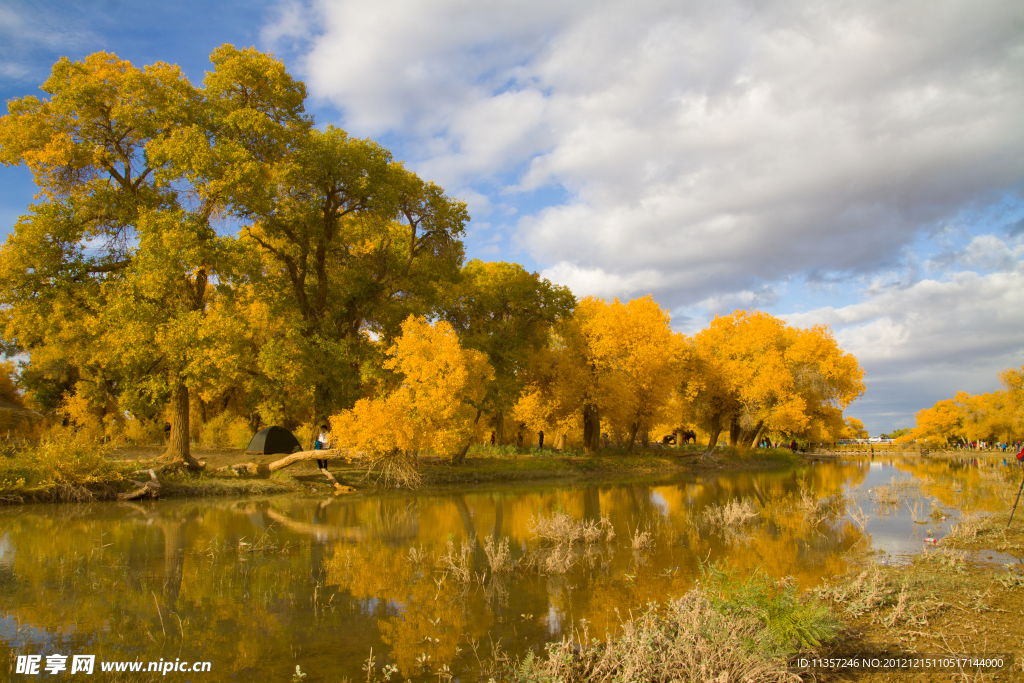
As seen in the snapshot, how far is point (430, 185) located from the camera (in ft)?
92.0

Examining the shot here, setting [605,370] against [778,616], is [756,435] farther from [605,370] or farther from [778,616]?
[778,616]

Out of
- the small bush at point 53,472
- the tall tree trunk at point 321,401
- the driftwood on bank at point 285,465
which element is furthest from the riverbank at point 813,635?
the tall tree trunk at point 321,401

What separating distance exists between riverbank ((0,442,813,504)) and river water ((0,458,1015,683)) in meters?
1.23

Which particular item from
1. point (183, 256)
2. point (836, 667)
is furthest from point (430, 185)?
point (836, 667)

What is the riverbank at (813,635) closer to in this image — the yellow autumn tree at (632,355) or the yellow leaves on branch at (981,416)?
the yellow autumn tree at (632,355)

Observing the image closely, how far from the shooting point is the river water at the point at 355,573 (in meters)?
6.54

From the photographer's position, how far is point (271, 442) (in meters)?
27.1

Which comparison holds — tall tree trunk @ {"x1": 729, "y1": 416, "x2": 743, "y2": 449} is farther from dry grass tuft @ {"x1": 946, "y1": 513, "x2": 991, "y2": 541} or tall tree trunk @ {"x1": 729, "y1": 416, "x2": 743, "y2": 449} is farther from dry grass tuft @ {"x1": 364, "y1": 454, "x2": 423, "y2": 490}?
dry grass tuft @ {"x1": 946, "y1": 513, "x2": 991, "y2": 541}

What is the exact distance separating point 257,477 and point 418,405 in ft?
23.6

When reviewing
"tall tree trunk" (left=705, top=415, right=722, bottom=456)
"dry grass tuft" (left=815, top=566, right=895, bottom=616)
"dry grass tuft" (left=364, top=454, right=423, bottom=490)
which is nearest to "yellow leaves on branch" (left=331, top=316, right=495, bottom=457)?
"dry grass tuft" (left=364, top=454, right=423, bottom=490)

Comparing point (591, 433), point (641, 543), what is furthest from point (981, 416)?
point (641, 543)

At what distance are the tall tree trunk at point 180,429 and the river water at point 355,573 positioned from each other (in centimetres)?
437

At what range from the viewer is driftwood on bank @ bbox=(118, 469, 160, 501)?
61.9 feet

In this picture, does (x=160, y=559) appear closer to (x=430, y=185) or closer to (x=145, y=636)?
(x=145, y=636)
